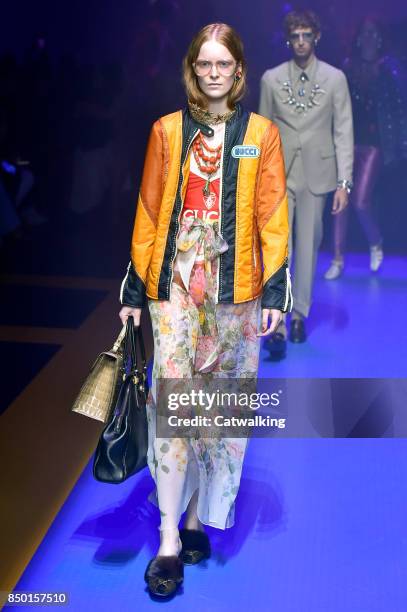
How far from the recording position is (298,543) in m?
3.67

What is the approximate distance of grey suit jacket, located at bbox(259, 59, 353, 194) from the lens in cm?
585

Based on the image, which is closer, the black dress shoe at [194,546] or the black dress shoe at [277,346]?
the black dress shoe at [194,546]

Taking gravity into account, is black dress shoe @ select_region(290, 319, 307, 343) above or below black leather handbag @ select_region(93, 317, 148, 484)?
below

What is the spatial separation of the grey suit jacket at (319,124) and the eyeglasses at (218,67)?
256cm

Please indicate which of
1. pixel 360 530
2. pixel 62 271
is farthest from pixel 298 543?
pixel 62 271

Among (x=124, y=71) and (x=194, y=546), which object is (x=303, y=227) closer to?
(x=194, y=546)

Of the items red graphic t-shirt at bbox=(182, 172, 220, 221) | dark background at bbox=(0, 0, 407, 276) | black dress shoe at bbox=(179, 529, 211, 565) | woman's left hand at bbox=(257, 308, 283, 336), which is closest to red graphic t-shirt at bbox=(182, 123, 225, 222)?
red graphic t-shirt at bbox=(182, 172, 220, 221)

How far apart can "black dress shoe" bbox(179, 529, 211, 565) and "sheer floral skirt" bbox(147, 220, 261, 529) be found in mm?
75

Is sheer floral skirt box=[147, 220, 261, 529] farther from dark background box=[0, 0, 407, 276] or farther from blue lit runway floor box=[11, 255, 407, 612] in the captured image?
dark background box=[0, 0, 407, 276]

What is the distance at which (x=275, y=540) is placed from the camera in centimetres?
370

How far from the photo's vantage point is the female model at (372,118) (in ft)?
27.3

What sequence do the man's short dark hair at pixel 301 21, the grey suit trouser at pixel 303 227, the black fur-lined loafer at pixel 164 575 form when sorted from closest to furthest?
the black fur-lined loafer at pixel 164 575
the man's short dark hair at pixel 301 21
the grey suit trouser at pixel 303 227

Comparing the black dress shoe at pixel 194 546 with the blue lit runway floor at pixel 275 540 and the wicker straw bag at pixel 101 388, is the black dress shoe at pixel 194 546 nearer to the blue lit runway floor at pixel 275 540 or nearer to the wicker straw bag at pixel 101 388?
the blue lit runway floor at pixel 275 540

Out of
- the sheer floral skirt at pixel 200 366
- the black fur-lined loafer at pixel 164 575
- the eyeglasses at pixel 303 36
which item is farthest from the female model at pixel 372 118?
the black fur-lined loafer at pixel 164 575
